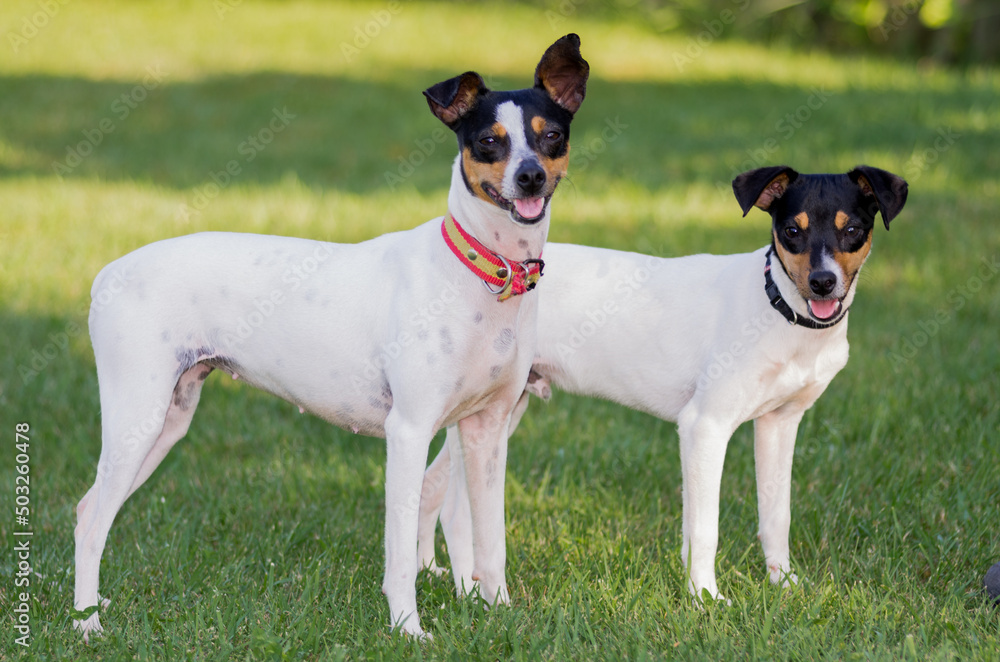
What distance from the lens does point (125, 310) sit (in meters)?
3.96

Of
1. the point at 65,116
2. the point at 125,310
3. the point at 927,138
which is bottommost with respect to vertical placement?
the point at 65,116

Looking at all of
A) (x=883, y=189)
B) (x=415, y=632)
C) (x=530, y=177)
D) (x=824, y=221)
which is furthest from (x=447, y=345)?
(x=883, y=189)

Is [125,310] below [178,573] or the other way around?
the other way around

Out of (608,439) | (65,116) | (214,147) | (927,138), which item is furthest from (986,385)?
(65,116)

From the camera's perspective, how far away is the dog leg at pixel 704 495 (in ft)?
13.8

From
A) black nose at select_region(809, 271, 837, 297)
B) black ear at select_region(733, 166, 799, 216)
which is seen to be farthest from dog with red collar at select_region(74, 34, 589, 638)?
black nose at select_region(809, 271, 837, 297)

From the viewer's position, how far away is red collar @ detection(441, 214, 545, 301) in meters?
3.73

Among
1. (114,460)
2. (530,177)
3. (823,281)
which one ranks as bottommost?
(114,460)

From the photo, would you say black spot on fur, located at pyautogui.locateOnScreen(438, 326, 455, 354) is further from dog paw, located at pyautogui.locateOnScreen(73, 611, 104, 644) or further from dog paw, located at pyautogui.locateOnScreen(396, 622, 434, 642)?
dog paw, located at pyautogui.locateOnScreen(73, 611, 104, 644)

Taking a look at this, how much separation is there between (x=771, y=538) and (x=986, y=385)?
253 centimetres

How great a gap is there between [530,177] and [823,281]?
3.95ft

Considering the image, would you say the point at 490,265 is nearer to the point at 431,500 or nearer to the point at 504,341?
the point at 504,341

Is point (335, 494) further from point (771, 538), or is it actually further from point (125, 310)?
point (771, 538)

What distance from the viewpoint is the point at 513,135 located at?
143 inches
